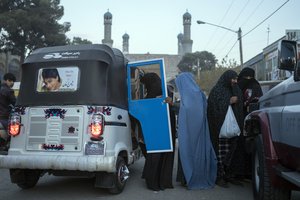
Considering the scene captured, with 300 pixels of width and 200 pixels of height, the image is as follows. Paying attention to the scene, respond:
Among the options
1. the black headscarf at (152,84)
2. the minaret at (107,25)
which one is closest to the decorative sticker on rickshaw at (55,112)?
the black headscarf at (152,84)

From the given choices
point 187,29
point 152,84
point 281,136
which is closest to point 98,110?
point 152,84

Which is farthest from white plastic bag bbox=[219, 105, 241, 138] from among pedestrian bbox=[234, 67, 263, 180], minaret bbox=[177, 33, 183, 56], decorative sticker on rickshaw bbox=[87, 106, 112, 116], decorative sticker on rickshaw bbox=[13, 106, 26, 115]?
minaret bbox=[177, 33, 183, 56]

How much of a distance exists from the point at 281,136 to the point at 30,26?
115 feet

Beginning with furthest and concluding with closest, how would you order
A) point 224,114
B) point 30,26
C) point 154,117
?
point 30,26 < point 224,114 < point 154,117

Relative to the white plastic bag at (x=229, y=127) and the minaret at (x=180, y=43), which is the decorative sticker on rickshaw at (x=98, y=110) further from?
the minaret at (x=180, y=43)

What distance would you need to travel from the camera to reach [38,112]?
633cm

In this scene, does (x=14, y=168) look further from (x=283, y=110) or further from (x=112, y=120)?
(x=283, y=110)

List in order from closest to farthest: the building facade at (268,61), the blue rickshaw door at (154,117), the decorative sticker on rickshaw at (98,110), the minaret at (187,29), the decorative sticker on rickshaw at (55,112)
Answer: the decorative sticker on rickshaw at (98,110)
the decorative sticker on rickshaw at (55,112)
the blue rickshaw door at (154,117)
the building facade at (268,61)
the minaret at (187,29)

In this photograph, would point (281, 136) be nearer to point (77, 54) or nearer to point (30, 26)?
point (77, 54)

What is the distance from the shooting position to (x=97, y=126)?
5.96 metres

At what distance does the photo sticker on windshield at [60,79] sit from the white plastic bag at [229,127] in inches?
102

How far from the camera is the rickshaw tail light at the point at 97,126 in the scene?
5.95 metres

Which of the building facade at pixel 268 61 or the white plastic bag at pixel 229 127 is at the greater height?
the building facade at pixel 268 61

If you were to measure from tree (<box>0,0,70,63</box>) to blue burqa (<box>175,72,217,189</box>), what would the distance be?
1233 inches
